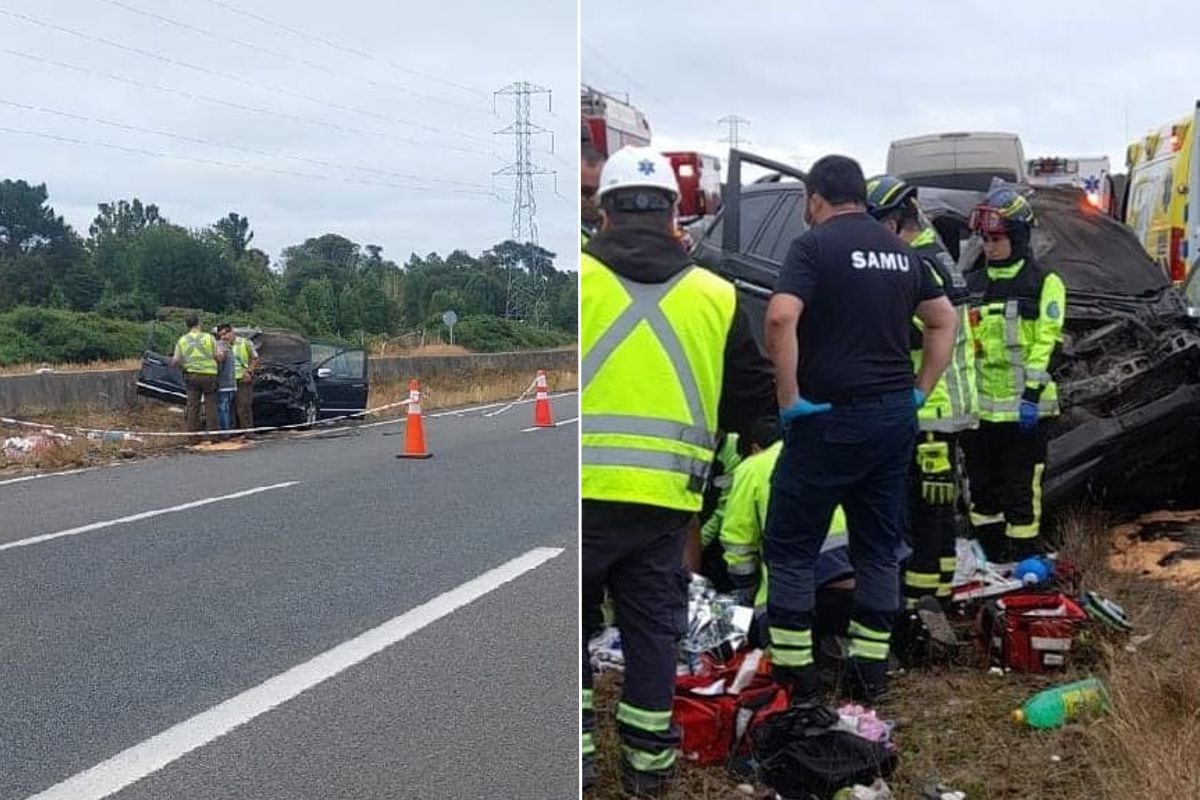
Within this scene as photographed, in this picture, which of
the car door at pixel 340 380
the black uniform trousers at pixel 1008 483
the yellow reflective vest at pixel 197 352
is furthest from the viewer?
the car door at pixel 340 380

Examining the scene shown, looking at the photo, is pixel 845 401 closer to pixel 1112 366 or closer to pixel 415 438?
pixel 1112 366

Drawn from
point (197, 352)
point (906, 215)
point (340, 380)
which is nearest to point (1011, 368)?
point (906, 215)

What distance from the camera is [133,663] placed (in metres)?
5.33

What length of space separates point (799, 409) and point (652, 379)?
58cm

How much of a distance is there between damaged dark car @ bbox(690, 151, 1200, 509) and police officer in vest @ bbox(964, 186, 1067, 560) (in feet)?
0.43

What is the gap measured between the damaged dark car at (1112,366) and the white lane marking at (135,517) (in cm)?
564

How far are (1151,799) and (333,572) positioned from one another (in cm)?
513

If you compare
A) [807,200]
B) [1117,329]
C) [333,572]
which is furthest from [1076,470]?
[333,572]

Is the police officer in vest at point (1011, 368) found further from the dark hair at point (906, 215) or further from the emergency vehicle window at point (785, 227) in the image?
the emergency vehicle window at point (785, 227)

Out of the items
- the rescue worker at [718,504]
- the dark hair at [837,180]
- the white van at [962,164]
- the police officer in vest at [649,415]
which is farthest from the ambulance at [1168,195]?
the police officer in vest at [649,415]

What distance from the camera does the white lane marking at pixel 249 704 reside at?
4.03 metres

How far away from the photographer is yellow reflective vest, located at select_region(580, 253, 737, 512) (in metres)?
2.53

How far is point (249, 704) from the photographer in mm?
4770

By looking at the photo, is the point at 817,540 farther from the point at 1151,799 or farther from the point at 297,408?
the point at 297,408
